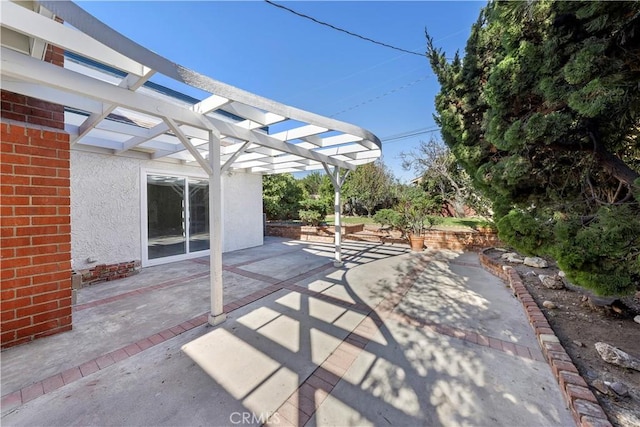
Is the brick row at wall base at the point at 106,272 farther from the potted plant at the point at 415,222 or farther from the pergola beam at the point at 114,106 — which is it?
the potted plant at the point at 415,222

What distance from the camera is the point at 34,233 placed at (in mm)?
3199

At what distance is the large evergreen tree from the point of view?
7.75 feet

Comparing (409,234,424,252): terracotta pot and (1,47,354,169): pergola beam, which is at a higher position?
(1,47,354,169): pergola beam

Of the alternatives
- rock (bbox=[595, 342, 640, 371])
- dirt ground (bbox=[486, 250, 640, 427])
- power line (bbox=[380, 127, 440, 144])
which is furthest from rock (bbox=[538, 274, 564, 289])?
power line (bbox=[380, 127, 440, 144])

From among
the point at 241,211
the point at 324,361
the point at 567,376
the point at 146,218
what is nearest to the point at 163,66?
the point at 324,361

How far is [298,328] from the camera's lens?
3.61 m

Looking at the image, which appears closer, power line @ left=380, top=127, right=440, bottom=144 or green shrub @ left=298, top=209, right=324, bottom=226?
green shrub @ left=298, top=209, right=324, bottom=226

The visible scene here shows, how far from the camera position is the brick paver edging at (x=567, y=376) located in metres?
1.96

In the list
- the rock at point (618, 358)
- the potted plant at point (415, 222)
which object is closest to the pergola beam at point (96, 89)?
the rock at point (618, 358)

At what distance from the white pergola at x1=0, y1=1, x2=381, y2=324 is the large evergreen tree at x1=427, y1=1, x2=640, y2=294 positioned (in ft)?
7.28

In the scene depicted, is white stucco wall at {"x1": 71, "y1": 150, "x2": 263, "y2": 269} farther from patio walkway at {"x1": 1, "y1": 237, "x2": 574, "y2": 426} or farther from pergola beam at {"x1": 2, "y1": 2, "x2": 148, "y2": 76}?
pergola beam at {"x1": 2, "y1": 2, "x2": 148, "y2": 76}

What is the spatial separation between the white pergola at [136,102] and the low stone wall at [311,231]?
5.56 metres

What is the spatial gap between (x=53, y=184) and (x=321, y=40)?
8.93 meters

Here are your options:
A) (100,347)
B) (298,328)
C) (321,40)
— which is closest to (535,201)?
(298,328)
